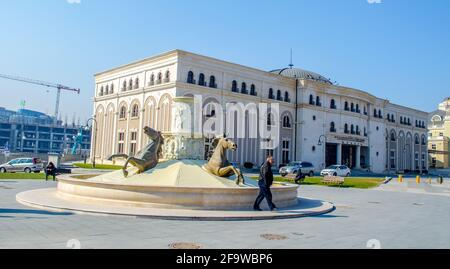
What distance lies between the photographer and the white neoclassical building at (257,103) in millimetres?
45906

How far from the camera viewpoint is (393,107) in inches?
2975

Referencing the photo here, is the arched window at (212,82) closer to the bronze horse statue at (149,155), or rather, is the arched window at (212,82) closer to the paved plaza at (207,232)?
the bronze horse statue at (149,155)

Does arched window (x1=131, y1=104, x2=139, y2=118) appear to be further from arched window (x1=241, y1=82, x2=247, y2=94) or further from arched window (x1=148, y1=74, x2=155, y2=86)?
arched window (x1=241, y1=82, x2=247, y2=94)

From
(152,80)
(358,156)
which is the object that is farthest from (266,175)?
(358,156)

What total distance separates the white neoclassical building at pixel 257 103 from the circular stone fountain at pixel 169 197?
28.5 metres

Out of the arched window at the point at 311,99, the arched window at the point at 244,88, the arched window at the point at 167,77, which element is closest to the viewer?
the arched window at the point at 167,77

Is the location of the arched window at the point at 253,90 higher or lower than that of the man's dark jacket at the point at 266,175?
higher

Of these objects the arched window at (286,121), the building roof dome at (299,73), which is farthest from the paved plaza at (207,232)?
the building roof dome at (299,73)

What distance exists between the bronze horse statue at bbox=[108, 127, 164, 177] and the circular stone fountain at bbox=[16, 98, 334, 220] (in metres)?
0.25

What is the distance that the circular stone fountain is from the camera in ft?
34.7

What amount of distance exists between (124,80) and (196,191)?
44905mm

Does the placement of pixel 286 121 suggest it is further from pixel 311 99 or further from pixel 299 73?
pixel 299 73
